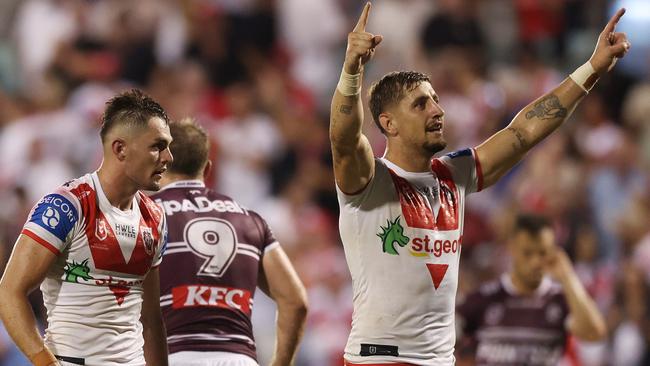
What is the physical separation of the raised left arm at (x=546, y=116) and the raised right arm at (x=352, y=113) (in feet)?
2.98

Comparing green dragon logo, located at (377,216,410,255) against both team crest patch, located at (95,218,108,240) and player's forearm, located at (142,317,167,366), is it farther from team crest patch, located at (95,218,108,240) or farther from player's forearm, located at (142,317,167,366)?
team crest patch, located at (95,218,108,240)

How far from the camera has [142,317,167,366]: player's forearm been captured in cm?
612

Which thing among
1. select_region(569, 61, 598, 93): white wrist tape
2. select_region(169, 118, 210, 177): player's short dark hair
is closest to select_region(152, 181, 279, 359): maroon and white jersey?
select_region(169, 118, 210, 177): player's short dark hair

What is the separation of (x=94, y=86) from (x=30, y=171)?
4.48 feet

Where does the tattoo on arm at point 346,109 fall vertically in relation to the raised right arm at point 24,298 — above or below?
above

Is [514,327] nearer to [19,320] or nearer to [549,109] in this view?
[549,109]

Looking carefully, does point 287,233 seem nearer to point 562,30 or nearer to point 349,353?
point 562,30

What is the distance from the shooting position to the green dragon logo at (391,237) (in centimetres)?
610

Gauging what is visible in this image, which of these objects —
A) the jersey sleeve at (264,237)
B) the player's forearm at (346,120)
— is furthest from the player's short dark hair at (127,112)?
the jersey sleeve at (264,237)

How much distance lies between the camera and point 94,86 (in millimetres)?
14281

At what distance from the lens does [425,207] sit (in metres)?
6.23

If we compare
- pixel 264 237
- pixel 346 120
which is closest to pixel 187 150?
pixel 264 237

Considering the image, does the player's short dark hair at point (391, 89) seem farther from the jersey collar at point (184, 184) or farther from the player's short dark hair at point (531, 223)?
the player's short dark hair at point (531, 223)

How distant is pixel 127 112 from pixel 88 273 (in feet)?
2.55
